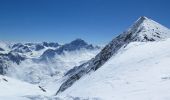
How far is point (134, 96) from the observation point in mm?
20984

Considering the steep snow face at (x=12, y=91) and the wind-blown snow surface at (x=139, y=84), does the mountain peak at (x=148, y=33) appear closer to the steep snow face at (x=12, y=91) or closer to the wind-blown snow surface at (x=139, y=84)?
the steep snow face at (x=12, y=91)

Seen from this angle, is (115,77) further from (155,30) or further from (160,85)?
(155,30)

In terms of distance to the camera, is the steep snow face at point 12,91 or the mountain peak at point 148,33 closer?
the steep snow face at point 12,91

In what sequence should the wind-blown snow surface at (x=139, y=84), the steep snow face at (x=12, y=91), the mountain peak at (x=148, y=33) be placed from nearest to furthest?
the wind-blown snow surface at (x=139, y=84)
the steep snow face at (x=12, y=91)
the mountain peak at (x=148, y=33)

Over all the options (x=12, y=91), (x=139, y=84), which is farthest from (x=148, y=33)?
(x=139, y=84)

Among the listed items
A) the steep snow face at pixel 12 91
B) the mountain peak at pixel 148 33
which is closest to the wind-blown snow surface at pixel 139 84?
the steep snow face at pixel 12 91

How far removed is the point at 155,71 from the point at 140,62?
23.6ft

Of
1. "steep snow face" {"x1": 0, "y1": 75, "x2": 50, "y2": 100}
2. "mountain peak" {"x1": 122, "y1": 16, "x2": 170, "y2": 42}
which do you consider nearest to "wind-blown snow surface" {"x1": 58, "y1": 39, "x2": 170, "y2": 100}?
"steep snow face" {"x1": 0, "y1": 75, "x2": 50, "y2": 100}

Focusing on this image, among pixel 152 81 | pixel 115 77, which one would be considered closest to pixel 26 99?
pixel 115 77

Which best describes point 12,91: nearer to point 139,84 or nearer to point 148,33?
point 139,84

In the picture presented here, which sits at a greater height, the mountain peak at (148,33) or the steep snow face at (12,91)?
the mountain peak at (148,33)

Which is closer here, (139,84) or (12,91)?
(139,84)

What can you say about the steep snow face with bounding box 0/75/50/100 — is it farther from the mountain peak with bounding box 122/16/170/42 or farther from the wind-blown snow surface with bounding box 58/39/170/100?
the mountain peak with bounding box 122/16/170/42

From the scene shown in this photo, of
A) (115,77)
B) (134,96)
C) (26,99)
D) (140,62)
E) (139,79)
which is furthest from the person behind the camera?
(140,62)
